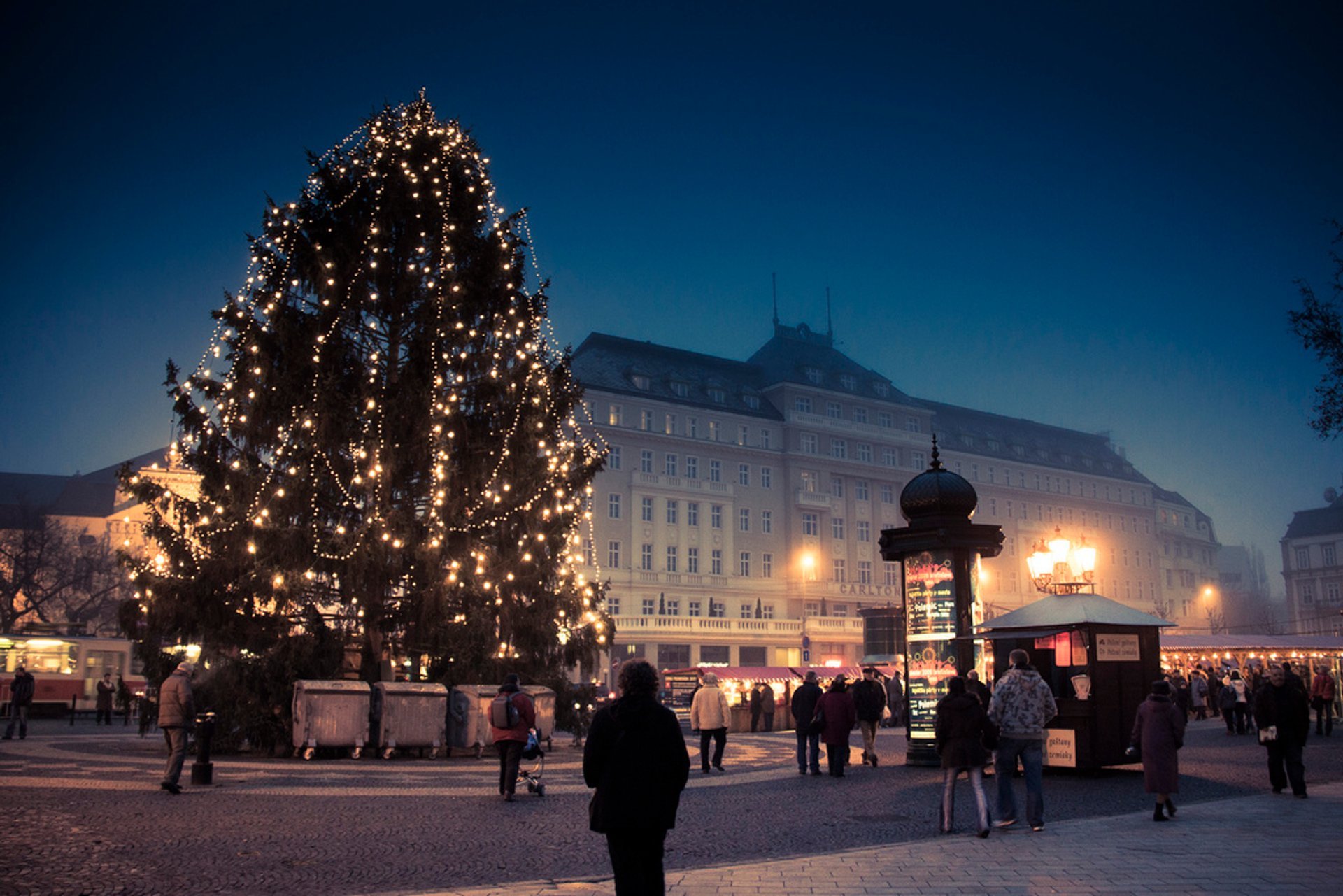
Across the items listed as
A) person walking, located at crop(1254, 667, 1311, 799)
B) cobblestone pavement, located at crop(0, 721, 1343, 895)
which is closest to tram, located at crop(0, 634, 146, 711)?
cobblestone pavement, located at crop(0, 721, 1343, 895)

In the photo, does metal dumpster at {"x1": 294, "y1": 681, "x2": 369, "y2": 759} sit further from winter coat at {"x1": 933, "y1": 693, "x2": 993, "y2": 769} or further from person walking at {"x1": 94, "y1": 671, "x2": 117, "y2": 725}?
person walking at {"x1": 94, "y1": 671, "x2": 117, "y2": 725}

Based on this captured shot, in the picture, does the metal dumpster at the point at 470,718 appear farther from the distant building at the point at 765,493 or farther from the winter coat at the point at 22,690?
the distant building at the point at 765,493

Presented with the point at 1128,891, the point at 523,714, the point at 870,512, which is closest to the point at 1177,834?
the point at 1128,891

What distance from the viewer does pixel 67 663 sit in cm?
3875

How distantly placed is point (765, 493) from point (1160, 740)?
62.1m

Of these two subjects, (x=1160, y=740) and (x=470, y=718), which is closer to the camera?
(x=1160, y=740)

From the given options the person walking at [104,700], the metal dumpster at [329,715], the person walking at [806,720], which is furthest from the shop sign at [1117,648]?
the person walking at [104,700]

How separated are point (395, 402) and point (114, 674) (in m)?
25.5

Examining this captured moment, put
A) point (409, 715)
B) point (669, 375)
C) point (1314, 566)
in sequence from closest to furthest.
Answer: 1. point (409, 715)
2. point (669, 375)
3. point (1314, 566)

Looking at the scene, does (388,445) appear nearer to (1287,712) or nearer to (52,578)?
(1287,712)

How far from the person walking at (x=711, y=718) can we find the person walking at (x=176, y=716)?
863 centimetres

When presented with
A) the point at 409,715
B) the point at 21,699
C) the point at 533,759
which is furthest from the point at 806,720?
the point at 21,699

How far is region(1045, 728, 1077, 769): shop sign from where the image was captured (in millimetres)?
16797

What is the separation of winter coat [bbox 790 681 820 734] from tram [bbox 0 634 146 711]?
26.8 meters
